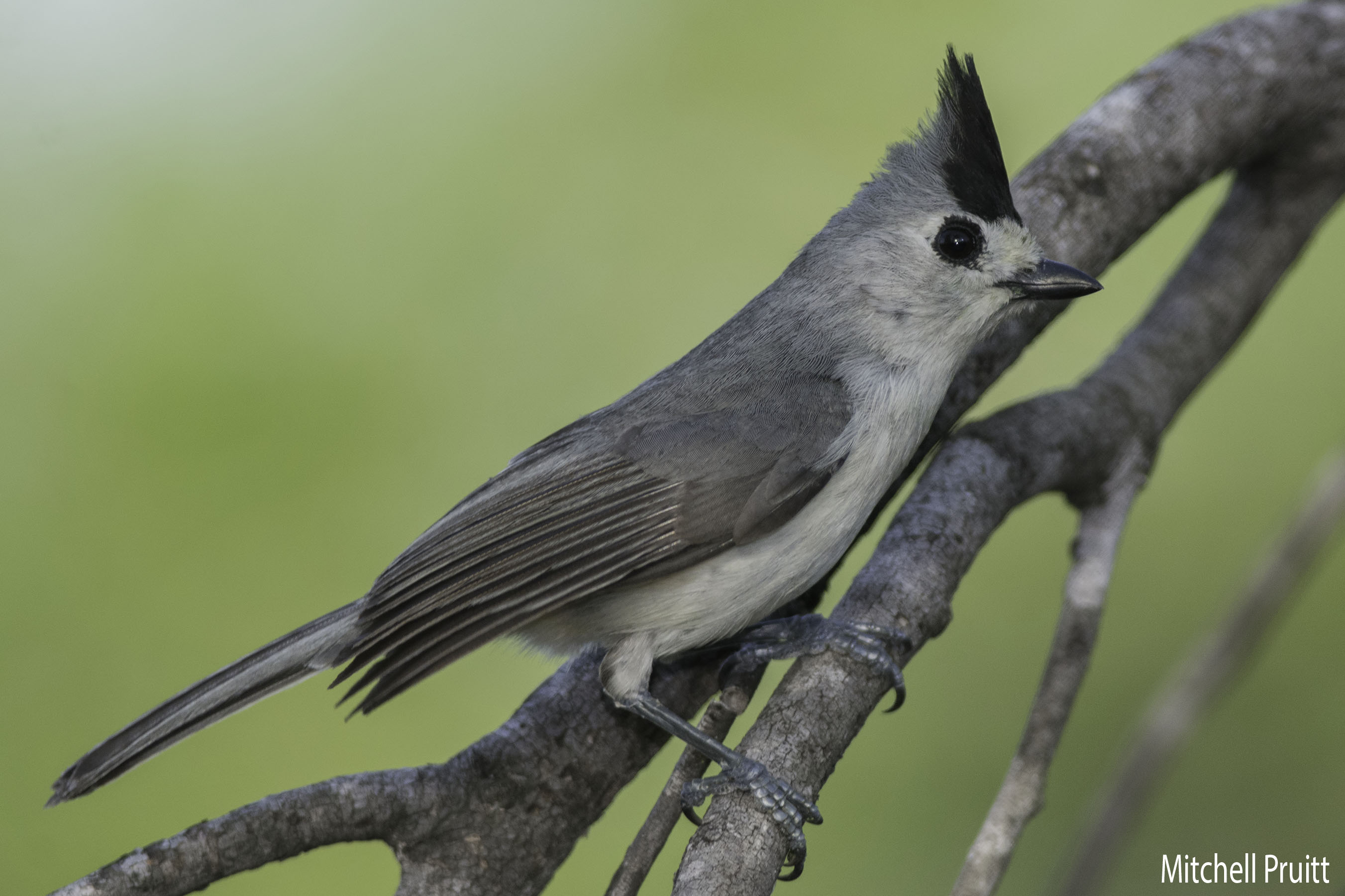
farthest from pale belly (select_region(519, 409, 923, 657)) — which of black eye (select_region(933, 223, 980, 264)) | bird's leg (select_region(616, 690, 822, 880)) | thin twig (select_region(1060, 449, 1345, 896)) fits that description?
thin twig (select_region(1060, 449, 1345, 896))

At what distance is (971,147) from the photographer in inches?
85.7

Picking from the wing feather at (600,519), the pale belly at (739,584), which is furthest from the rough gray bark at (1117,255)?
the wing feather at (600,519)

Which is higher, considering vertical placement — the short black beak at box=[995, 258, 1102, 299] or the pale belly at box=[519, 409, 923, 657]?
the short black beak at box=[995, 258, 1102, 299]

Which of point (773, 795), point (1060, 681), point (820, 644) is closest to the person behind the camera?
point (773, 795)

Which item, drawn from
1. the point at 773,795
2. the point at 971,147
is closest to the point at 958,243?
the point at 971,147

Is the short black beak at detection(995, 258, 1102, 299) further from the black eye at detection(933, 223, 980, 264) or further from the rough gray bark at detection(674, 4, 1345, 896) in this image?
the rough gray bark at detection(674, 4, 1345, 896)

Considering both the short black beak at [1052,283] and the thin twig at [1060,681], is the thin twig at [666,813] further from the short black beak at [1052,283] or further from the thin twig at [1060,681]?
the short black beak at [1052,283]

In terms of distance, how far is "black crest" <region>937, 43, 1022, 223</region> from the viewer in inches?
85.7

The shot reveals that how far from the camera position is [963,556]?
7.16ft

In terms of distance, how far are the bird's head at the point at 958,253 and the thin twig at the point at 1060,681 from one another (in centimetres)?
63

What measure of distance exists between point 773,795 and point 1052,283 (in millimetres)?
1169

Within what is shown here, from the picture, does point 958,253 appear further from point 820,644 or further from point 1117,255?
point 820,644

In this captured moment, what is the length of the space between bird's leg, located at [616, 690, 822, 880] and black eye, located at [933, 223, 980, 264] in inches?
41.6

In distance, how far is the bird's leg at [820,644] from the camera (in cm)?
197
